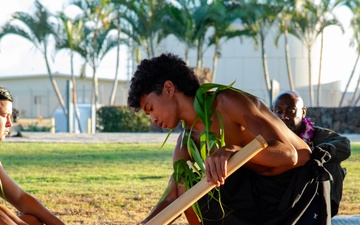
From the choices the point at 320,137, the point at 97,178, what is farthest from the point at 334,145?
the point at 97,178

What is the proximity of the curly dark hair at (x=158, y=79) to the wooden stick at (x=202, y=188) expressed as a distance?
554 millimetres

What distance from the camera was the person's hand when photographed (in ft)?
9.81

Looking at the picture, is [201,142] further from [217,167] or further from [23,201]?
[23,201]

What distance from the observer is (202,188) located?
10.0 feet

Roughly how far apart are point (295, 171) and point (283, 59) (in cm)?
3349

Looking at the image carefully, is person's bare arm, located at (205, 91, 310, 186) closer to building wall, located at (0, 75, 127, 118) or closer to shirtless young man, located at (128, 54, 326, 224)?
shirtless young man, located at (128, 54, 326, 224)

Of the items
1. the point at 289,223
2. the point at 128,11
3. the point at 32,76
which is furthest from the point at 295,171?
the point at 32,76

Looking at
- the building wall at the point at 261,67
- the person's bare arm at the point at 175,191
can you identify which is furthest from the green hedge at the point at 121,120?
the person's bare arm at the point at 175,191

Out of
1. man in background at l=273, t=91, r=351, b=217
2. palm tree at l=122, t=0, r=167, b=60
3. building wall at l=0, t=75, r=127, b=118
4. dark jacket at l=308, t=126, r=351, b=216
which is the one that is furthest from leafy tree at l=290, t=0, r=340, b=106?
dark jacket at l=308, t=126, r=351, b=216

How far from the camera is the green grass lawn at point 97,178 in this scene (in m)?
6.43

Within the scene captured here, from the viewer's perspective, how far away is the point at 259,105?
11.2 ft

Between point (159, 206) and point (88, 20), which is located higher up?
point (88, 20)

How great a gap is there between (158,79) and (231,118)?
0.37 m

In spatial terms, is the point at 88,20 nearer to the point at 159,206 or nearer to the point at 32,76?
the point at 32,76
